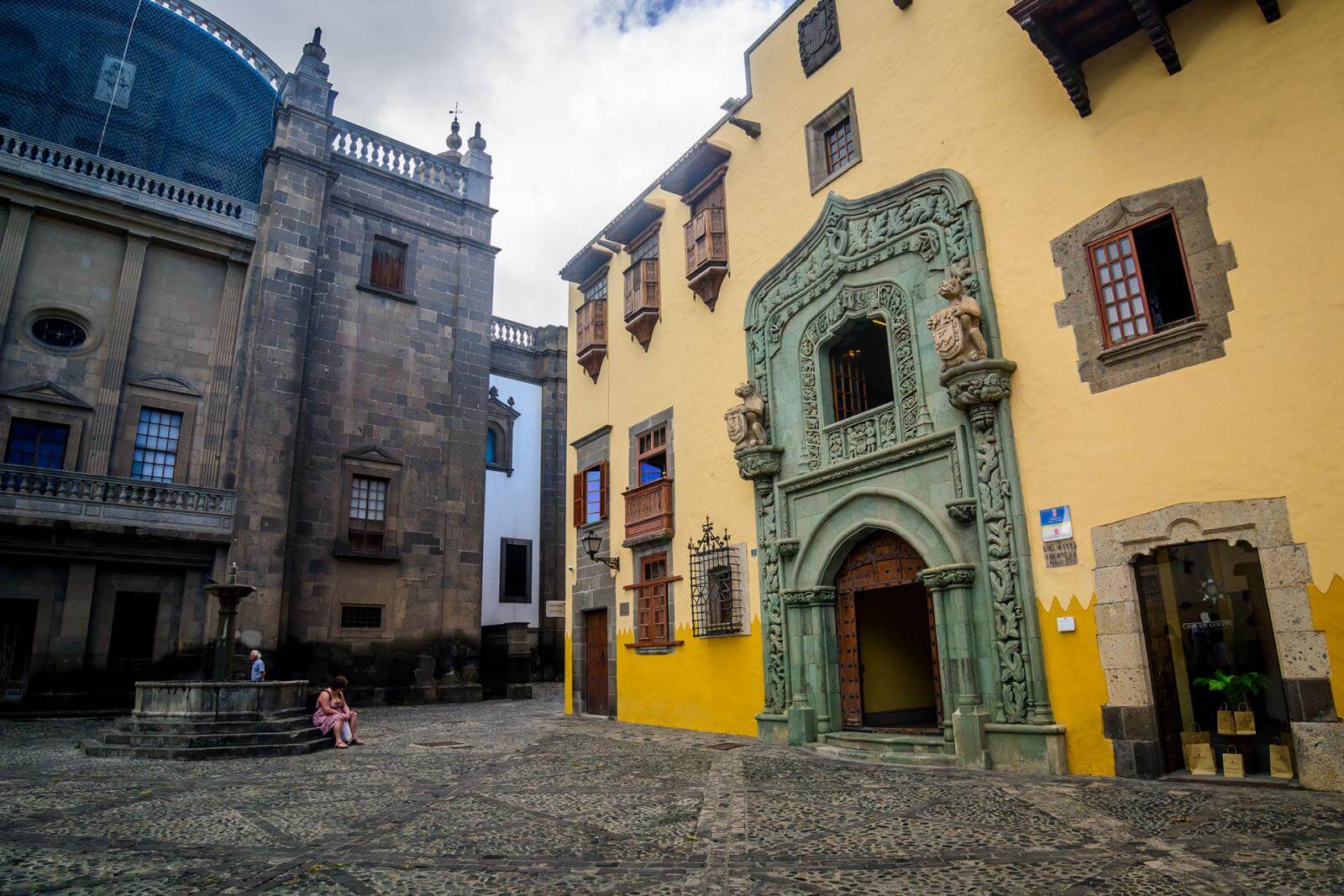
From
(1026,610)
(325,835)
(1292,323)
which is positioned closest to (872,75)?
(1292,323)

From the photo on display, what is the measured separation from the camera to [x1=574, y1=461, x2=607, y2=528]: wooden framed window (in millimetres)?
17672

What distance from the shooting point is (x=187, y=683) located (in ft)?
39.1

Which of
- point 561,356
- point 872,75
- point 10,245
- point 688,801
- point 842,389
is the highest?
point 561,356

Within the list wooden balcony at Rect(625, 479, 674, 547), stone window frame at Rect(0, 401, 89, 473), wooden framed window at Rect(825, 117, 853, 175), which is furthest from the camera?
stone window frame at Rect(0, 401, 89, 473)

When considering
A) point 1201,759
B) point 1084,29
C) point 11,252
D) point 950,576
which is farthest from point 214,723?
point 1084,29

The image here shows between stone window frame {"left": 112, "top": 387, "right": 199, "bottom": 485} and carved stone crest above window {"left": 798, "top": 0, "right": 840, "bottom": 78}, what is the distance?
16859 mm

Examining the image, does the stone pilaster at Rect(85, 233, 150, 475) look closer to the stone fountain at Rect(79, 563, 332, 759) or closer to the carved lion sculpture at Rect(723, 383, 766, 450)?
the stone fountain at Rect(79, 563, 332, 759)

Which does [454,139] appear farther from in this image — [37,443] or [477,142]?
[37,443]

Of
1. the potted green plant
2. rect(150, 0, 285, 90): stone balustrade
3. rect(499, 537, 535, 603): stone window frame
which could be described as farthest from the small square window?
the potted green plant

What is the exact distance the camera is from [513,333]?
31.7 metres

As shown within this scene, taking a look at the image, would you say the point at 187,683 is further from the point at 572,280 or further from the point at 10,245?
the point at 10,245

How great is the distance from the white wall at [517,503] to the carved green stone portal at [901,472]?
57.9ft

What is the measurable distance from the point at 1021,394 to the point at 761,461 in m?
4.32

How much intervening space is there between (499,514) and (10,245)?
Result: 1567 centimetres
